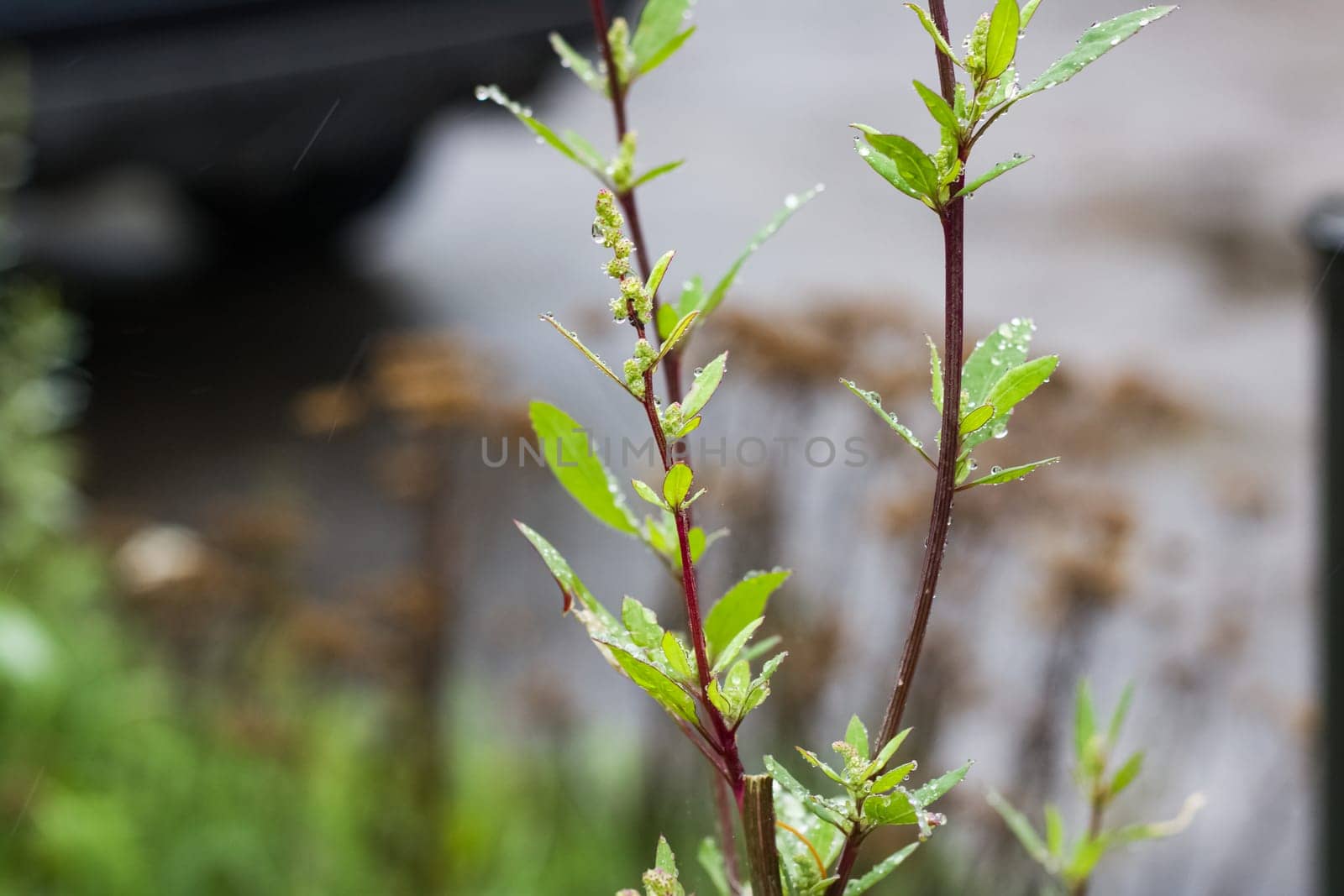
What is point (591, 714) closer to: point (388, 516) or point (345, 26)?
point (388, 516)

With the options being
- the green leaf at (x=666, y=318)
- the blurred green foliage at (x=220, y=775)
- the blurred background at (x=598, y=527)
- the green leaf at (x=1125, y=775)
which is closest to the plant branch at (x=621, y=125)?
the green leaf at (x=666, y=318)

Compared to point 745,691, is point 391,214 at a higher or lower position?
higher

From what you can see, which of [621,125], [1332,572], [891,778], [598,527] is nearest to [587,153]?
[621,125]

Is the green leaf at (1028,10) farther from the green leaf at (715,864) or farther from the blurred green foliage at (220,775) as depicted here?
the blurred green foliage at (220,775)

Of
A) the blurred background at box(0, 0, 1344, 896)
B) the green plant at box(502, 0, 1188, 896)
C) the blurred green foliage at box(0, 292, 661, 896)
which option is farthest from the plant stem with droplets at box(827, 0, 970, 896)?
the blurred green foliage at box(0, 292, 661, 896)

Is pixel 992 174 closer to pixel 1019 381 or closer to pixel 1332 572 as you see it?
pixel 1019 381

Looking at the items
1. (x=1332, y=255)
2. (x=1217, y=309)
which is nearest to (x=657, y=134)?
(x=1217, y=309)
